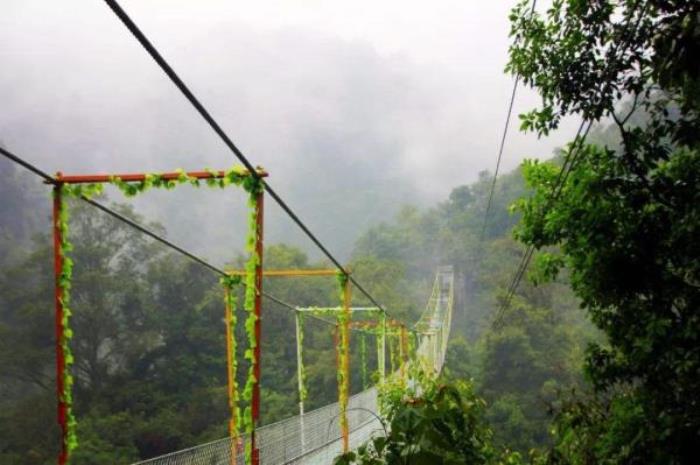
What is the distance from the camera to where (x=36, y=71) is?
64062mm

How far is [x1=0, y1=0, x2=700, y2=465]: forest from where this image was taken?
236 cm

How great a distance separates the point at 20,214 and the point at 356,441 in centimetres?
2477

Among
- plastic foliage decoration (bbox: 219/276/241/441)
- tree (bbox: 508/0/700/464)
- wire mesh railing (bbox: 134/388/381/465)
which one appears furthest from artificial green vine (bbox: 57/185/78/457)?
tree (bbox: 508/0/700/464)

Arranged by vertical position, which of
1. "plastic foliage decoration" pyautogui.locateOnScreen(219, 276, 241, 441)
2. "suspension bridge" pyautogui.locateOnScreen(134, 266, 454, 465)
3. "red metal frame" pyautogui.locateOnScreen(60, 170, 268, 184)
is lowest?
"suspension bridge" pyautogui.locateOnScreen(134, 266, 454, 465)

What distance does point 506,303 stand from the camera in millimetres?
5348

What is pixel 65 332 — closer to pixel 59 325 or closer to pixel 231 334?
pixel 59 325

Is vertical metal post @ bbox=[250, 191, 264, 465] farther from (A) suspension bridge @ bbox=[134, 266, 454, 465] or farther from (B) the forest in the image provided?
(B) the forest

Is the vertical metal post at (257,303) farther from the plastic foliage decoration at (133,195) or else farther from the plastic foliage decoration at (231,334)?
the plastic foliage decoration at (231,334)

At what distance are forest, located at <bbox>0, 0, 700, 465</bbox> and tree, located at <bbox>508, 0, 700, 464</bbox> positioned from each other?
0.04 feet

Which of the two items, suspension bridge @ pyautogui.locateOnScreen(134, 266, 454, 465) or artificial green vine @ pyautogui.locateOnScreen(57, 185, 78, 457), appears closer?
artificial green vine @ pyautogui.locateOnScreen(57, 185, 78, 457)

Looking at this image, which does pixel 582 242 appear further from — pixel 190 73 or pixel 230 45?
pixel 230 45

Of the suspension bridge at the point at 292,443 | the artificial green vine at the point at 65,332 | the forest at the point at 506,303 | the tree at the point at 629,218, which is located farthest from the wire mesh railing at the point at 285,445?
the tree at the point at 629,218

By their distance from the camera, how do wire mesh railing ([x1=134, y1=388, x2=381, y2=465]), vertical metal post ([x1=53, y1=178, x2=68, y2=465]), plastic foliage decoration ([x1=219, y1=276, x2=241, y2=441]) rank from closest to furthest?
vertical metal post ([x1=53, y1=178, x2=68, y2=465]) < wire mesh railing ([x1=134, y1=388, x2=381, y2=465]) < plastic foliage decoration ([x1=219, y1=276, x2=241, y2=441])

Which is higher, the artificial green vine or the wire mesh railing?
the artificial green vine
